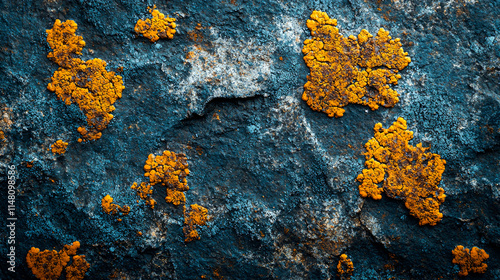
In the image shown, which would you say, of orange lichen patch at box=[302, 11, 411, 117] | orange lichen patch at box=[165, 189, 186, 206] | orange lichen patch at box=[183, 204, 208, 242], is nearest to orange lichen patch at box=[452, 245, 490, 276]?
orange lichen patch at box=[302, 11, 411, 117]

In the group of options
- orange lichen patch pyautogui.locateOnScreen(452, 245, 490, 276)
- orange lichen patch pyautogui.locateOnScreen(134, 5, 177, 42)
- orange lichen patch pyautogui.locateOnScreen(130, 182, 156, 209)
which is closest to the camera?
orange lichen patch pyautogui.locateOnScreen(452, 245, 490, 276)

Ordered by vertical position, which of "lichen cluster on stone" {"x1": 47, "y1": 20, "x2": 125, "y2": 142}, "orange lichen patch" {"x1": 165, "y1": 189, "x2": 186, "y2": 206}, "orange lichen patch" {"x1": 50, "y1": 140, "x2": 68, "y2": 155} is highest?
"lichen cluster on stone" {"x1": 47, "y1": 20, "x2": 125, "y2": 142}

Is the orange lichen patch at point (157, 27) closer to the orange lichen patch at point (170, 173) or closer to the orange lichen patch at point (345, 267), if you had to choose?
the orange lichen patch at point (170, 173)

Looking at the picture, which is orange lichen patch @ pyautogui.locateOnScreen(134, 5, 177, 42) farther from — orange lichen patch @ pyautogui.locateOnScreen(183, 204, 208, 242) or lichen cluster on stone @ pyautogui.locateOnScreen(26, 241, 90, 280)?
lichen cluster on stone @ pyautogui.locateOnScreen(26, 241, 90, 280)

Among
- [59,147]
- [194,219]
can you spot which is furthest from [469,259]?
[59,147]

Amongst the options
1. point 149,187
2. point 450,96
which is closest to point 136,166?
point 149,187

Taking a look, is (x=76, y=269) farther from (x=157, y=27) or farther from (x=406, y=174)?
(x=406, y=174)
